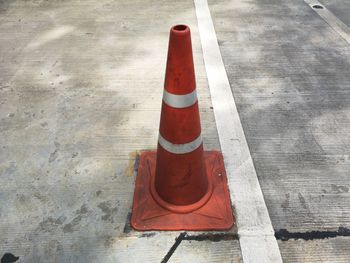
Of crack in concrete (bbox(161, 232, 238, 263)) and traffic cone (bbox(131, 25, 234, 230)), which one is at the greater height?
traffic cone (bbox(131, 25, 234, 230))

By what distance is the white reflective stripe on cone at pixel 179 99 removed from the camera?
1692 millimetres

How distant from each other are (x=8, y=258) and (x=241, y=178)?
4.73ft

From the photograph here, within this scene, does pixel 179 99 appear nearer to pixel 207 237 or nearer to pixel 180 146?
pixel 180 146

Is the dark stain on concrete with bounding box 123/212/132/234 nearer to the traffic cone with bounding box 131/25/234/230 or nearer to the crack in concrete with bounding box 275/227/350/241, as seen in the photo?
the traffic cone with bounding box 131/25/234/230

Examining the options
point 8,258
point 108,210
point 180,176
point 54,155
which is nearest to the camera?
point 8,258

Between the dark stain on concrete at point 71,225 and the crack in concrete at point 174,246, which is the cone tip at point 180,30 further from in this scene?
the dark stain on concrete at point 71,225

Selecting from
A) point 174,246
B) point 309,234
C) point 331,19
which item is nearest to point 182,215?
point 174,246

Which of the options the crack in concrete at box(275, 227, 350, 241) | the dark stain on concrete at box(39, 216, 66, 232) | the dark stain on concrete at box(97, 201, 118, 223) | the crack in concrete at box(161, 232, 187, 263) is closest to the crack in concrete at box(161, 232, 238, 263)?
the crack in concrete at box(161, 232, 187, 263)

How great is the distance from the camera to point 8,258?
5.81ft

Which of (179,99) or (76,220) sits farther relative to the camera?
(76,220)

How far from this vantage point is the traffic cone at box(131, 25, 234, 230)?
1.65 meters

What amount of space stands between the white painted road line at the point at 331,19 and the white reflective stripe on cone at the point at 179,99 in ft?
9.55

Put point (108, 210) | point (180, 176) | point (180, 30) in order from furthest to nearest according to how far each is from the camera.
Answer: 1. point (108, 210)
2. point (180, 176)
3. point (180, 30)

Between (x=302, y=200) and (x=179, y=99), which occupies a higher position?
(x=179, y=99)
